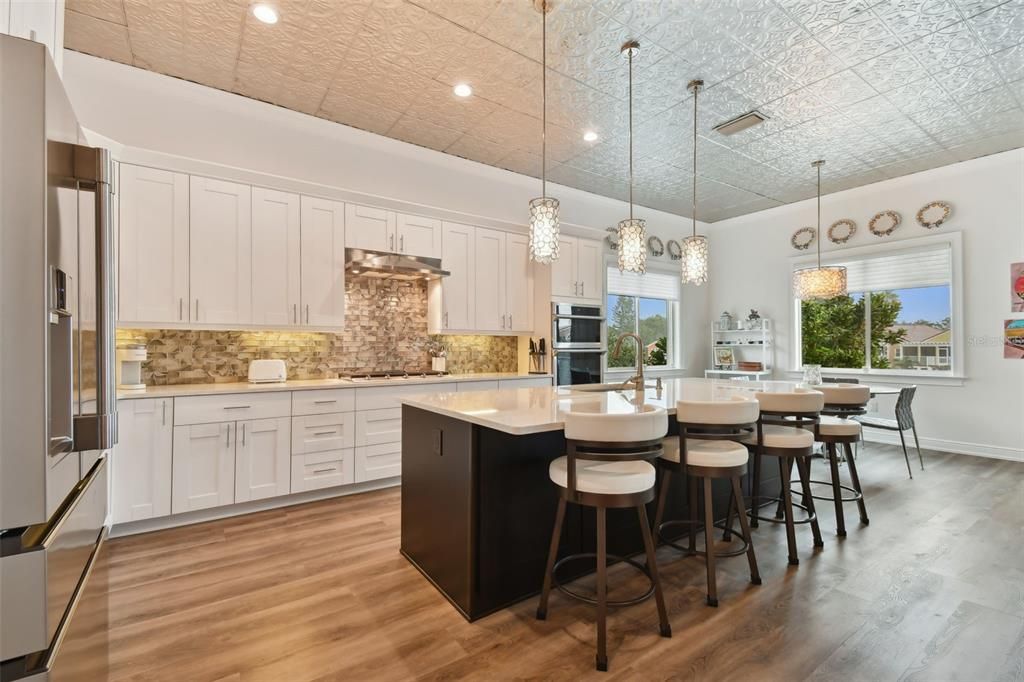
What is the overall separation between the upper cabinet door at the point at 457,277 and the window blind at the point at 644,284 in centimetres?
243

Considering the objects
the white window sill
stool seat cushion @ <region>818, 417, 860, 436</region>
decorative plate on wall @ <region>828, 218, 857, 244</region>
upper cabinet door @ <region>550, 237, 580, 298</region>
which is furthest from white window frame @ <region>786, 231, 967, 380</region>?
upper cabinet door @ <region>550, 237, 580, 298</region>

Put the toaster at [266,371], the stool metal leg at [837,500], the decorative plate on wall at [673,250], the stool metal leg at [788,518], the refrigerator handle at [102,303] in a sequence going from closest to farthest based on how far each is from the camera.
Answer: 1. the refrigerator handle at [102,303]
2. the stool metal leg at [788,518]
3. the stool metal leg at [837,500]
4. the toaster at [266,371]
5. the decorative plate on wall at [673,250]

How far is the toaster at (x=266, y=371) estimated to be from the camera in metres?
3.71

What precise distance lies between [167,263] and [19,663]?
10.7 feet

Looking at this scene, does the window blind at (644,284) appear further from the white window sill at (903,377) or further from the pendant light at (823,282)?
the white window sill at (903,377)

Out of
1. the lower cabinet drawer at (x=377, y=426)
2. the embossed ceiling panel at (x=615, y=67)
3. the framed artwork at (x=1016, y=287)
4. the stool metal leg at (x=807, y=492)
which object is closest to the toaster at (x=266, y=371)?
the lower cabinet drawer at (x=377, y=426)

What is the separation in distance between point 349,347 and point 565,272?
95.1 inches

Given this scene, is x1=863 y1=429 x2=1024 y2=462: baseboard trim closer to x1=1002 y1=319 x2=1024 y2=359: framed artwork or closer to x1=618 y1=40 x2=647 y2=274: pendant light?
x1=1002 y1=319 x2=1024 y2=359: framed artwork

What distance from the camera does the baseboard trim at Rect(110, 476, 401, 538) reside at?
3.08m

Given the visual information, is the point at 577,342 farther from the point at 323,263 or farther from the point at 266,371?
the point at 266,371

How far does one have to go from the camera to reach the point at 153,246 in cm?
329

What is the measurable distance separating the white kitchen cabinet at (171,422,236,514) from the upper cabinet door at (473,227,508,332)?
8.07 ft

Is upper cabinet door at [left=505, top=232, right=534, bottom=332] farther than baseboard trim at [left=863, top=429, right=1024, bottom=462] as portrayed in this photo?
Yes

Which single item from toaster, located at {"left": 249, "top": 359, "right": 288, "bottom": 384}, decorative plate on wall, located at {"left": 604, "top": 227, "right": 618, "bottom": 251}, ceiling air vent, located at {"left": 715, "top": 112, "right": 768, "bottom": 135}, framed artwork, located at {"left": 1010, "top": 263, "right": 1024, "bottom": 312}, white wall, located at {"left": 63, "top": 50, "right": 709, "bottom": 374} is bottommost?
toaster, located at {"left": 249, "top": 359, "right": 288, "bottom": 384}
